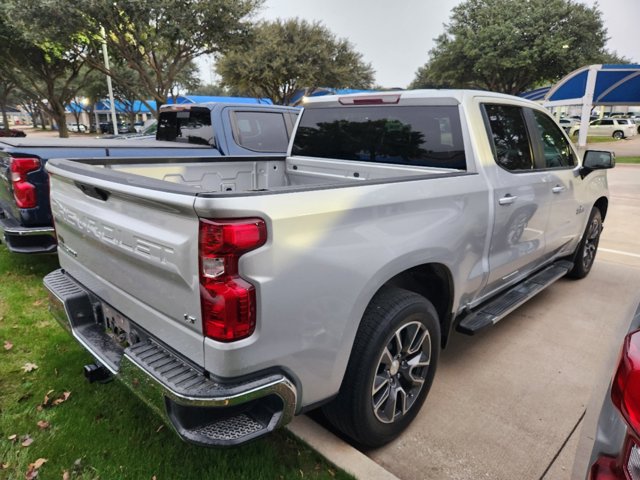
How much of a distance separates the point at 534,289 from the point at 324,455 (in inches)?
90.7

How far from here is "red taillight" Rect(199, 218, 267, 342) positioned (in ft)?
5.34

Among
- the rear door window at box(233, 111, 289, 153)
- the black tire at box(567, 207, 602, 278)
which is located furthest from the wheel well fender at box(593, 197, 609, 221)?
the rear door window at box(233, 111, 289, 153)

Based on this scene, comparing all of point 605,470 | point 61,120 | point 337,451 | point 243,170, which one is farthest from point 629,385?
point 61,120

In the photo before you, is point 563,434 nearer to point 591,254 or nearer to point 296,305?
point 296,305

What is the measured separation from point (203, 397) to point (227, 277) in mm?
467

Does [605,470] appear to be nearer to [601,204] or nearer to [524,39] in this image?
[601,204]

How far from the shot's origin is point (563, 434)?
2631 mm

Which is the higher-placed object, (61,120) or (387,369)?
(61,120)

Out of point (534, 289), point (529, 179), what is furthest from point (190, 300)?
point (534, 289)

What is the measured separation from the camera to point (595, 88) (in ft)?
71.8

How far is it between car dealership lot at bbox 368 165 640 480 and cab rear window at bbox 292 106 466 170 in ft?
5.04

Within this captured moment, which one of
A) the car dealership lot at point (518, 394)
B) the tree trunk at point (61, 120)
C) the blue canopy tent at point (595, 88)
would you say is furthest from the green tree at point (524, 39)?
the car dealership lot at point (518, 394)

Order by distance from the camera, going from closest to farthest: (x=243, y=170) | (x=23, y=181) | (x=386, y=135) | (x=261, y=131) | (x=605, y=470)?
(x=605, y=470) → (x=386, y=135) → (x=23, y=181) → (x=243, y=170) → (x=261, y=131)

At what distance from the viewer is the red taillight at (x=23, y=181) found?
405 centimetres
